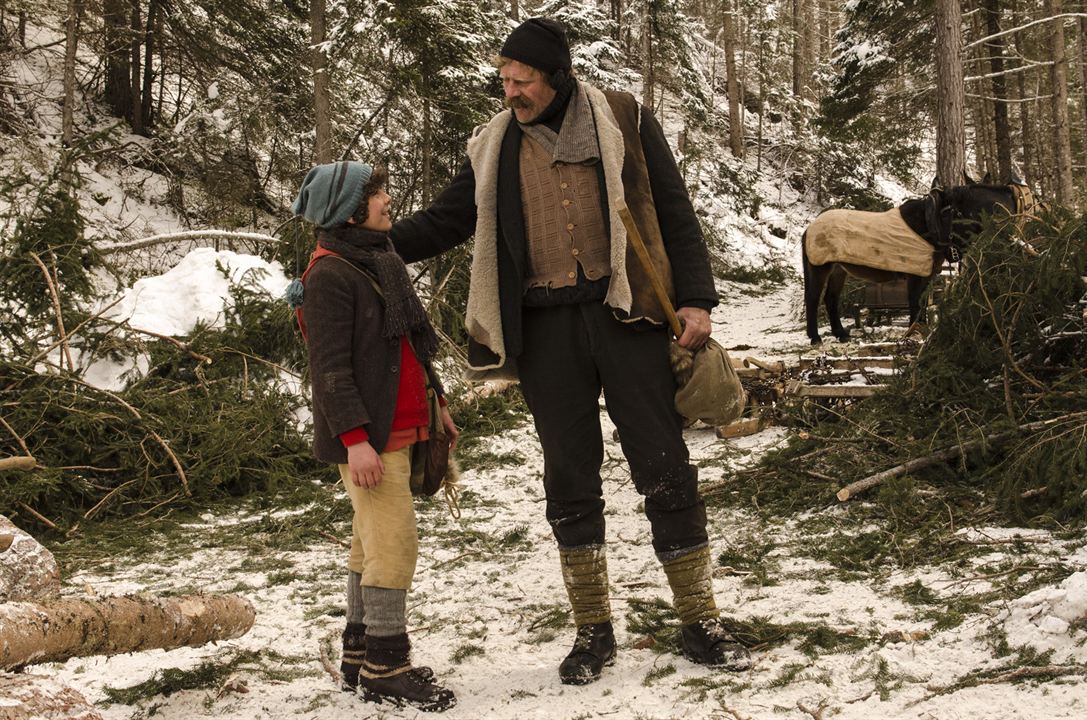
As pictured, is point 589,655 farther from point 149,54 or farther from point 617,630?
point 149,54

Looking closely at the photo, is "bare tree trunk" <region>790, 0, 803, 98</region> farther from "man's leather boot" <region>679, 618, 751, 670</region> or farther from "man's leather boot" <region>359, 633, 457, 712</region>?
"man's leather boot" <region>359, 633, 457, 712</region>

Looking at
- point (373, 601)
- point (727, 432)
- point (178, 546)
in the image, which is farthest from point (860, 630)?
point (178, 546)

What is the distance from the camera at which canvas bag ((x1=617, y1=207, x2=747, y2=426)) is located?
296 cm

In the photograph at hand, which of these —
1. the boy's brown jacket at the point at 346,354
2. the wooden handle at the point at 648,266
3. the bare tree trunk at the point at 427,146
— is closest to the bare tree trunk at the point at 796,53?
the bare tree trunk at the point at 427,146

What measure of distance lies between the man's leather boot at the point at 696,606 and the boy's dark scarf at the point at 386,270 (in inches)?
45.5

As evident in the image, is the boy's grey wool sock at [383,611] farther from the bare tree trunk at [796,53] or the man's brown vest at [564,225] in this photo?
the bare tree trunk at [796,53]

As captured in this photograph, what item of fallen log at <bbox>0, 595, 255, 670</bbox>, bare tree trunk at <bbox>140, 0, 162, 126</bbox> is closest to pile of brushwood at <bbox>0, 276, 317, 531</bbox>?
fallen log at <bbox>0, 595, 255, 670</bbox>

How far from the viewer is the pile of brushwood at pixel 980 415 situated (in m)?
3.94

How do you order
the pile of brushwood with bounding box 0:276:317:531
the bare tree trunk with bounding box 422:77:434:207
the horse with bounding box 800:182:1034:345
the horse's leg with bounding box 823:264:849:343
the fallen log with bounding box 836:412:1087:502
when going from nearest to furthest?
the fallen log with bounding box 836:412:1087:502, the pile of brushwood with bounding box 0:276:317:531, the horse with bounding box 800:182:1034:345, the horse's leg with bounding box 823:264:849:343, the bare tree trunk with bounding box 422:77:434:207

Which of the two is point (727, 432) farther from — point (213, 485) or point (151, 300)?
point (151, 300)

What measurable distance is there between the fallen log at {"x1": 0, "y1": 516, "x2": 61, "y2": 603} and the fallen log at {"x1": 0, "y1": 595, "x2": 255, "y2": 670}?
665mm

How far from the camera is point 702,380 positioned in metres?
2.96

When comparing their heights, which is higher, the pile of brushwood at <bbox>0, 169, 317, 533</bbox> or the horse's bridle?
the horse's bridle

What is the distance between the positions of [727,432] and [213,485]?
3291 millimetres
